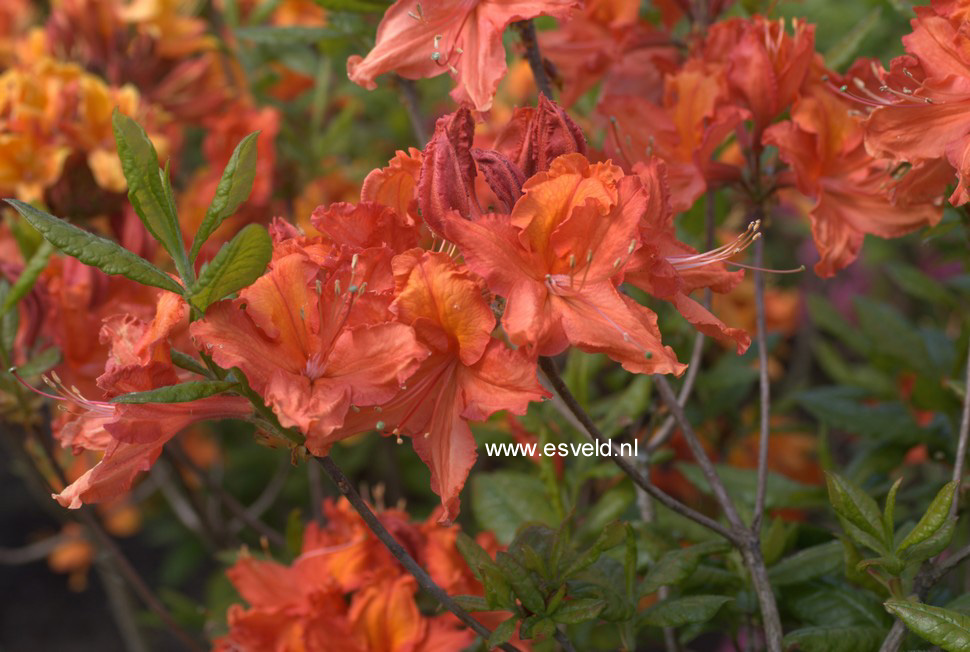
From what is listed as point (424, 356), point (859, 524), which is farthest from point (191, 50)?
point (859, 524)

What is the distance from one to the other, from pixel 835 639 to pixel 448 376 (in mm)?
622

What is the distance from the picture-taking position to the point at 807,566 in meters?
1.50

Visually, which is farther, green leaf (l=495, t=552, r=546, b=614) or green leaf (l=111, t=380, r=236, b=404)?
green leaf (l=495, t=552, r=546, b=614)

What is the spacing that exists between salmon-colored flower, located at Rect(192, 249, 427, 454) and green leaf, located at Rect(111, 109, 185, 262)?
109 mm

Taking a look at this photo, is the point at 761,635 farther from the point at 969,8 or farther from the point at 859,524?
the point at 969,8

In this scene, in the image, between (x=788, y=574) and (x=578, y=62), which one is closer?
(x=788, y=574)

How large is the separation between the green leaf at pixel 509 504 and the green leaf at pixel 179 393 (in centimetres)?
73

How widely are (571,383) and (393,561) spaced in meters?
0.48

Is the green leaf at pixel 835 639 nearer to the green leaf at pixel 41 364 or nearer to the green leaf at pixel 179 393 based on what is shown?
the green leaf at pixel 179 393

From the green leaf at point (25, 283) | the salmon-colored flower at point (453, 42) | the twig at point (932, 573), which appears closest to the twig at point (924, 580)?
the twig at point (932, 573)

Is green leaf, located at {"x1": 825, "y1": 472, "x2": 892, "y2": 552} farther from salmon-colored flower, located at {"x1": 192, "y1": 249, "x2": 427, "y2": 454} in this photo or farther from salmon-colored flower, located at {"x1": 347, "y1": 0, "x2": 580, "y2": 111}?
salmon-colored flower, located at {"x1": 347, "y1": 0, "x2": 580, "y2": 111}

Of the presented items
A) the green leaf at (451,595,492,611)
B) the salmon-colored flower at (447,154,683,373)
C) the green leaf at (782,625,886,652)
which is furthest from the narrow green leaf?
the green leaf at (782,625,886,652)

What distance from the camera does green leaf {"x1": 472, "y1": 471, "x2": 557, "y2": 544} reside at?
1709 mm

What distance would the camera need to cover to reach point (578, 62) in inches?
74.4
